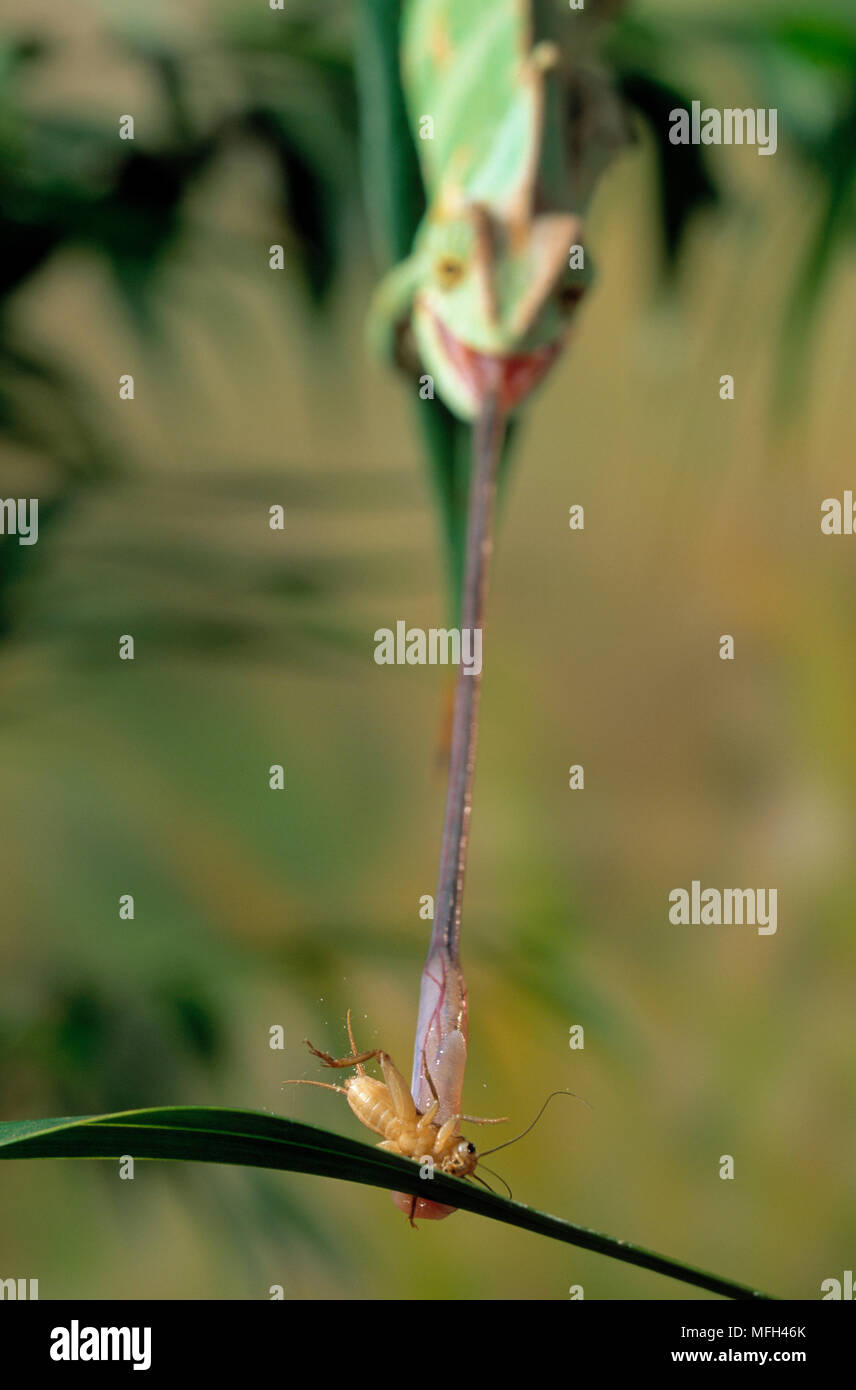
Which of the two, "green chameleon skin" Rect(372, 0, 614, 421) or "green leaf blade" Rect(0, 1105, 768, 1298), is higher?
"green chameleon skin" Rect(372, 0, 614, 421)

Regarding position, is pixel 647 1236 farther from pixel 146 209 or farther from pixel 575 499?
pixel 146 209

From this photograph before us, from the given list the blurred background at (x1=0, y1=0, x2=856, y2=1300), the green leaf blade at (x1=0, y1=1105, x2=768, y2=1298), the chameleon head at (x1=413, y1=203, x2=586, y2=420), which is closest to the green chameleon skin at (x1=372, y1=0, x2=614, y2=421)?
the chameleon head at (x1=413, y1=203, x2=586, y2=420)

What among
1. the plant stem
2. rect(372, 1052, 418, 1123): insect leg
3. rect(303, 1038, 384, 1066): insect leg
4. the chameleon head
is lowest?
rect(372, 1052, 418, 1123): insect leg

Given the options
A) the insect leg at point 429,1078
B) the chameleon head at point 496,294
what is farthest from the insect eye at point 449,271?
the insect leg at point 429,1078

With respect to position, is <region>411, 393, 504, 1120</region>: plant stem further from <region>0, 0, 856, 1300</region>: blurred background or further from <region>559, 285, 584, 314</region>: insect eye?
<region>0, 0, 856, 1300</region>: blurred background

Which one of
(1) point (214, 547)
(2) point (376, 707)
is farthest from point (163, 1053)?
(2) point (376, 707)

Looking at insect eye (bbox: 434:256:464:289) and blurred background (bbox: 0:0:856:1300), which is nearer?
insect eye (bbox: 434:256:464:289)

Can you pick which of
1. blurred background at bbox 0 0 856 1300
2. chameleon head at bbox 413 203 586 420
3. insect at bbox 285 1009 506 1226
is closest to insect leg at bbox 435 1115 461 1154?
insect at bbox 285 1009 506 1226

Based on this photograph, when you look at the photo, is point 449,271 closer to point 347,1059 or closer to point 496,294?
point 496,294
